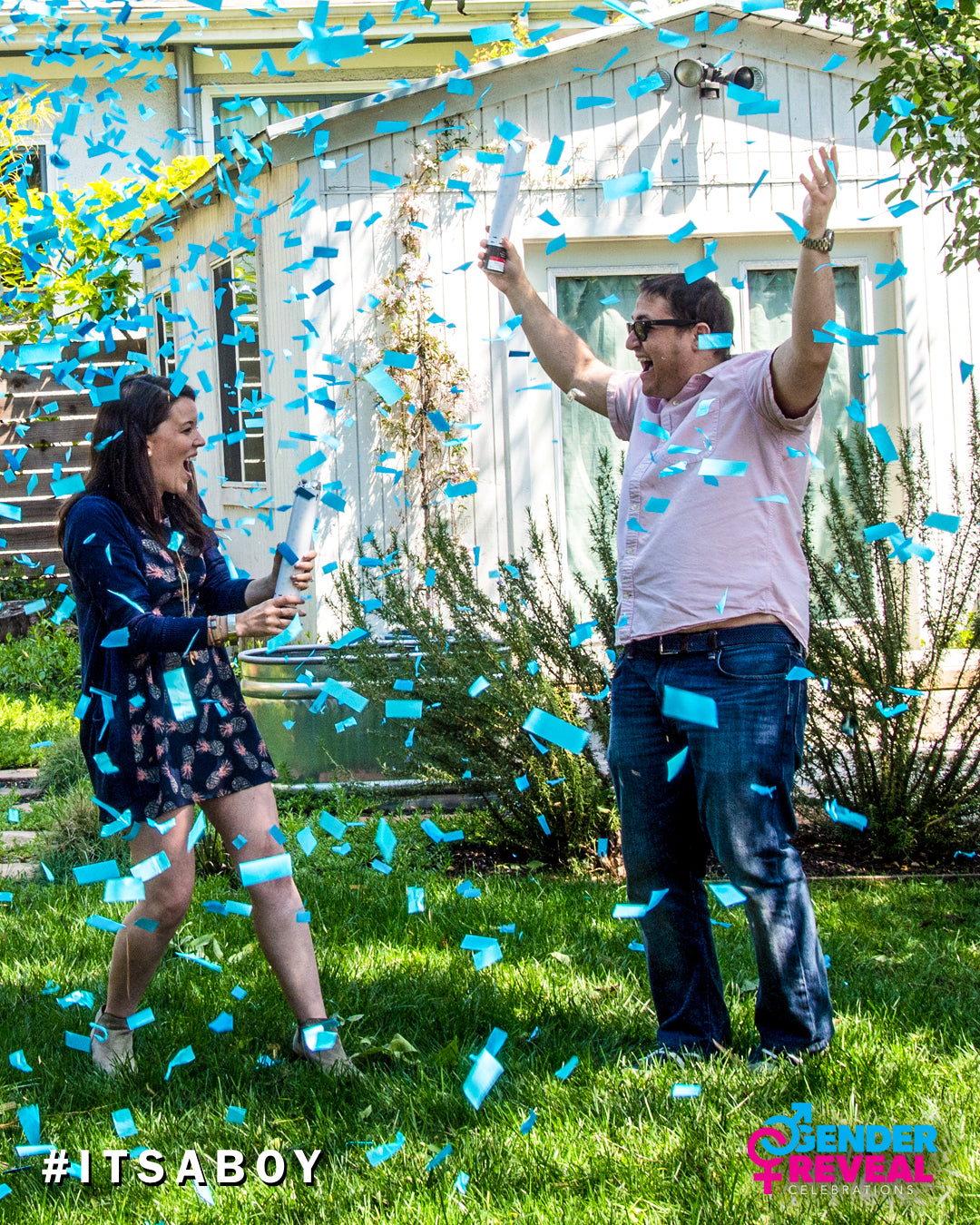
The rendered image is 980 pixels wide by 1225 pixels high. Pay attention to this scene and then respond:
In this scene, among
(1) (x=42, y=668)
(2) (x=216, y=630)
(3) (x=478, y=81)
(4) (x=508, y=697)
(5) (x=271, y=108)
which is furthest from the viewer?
(5) (x=271, y=108)

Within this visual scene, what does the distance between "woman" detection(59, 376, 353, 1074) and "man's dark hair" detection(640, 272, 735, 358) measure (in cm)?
99

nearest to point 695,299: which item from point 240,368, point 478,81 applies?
point 478,81

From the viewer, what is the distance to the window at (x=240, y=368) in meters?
7.97

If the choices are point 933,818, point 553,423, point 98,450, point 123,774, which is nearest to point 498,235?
point 98,450

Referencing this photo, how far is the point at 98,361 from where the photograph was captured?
31.6 feet

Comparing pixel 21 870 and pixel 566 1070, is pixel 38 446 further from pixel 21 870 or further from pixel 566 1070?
pixel 566 1070

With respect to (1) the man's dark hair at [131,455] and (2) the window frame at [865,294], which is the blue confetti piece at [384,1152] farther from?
(2) the window frame at [865,294]

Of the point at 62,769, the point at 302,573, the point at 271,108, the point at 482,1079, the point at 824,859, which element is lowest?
the point at 824,859

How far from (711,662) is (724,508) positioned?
33 cm

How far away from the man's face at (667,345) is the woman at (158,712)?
2.94ft

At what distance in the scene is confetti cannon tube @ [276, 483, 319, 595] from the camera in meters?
2.78

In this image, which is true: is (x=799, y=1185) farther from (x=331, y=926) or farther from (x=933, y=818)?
(x=933, y=818)

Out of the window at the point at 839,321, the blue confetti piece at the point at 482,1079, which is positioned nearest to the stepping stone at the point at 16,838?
the blue confetti piece at the point at 482,1079

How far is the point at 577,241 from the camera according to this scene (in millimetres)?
7117
